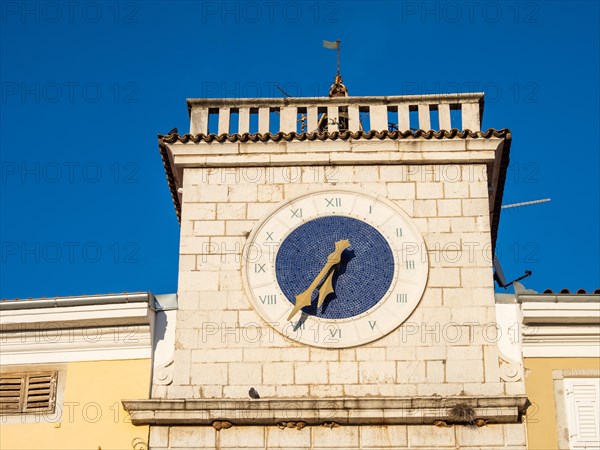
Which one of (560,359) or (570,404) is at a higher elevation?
(560,359)

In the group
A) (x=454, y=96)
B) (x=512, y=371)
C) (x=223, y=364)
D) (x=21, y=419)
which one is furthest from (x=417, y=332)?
(x=21, y=419)

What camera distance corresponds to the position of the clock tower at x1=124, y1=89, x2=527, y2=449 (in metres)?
17.2

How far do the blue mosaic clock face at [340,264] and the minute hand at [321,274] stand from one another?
0.07m

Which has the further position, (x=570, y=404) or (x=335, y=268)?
(x=335, y=268)

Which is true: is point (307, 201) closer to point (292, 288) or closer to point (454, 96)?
point (292, 288)

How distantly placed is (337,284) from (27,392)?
4.18 metres

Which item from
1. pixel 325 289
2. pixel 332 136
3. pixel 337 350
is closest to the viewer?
pixel 337 350

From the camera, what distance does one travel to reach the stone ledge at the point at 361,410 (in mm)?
17172

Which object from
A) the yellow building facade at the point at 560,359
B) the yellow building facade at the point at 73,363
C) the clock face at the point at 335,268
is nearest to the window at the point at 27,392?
the yellow building facade at the point at 73,363

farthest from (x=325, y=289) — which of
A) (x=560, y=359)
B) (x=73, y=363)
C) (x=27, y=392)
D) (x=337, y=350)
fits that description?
(x=27, y=392)

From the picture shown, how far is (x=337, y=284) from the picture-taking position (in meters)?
18.3

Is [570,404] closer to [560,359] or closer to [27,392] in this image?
[560,359]

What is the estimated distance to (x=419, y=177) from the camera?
19078mm

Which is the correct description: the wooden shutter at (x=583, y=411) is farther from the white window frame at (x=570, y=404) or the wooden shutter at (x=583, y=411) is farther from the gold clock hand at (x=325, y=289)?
the gold clock hand at (x=325, y=289)
